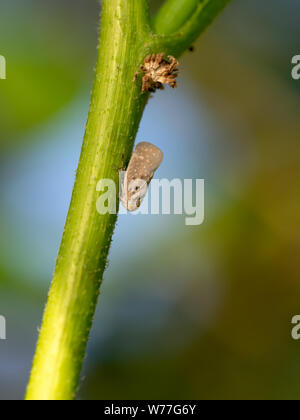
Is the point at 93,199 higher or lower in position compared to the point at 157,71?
lower

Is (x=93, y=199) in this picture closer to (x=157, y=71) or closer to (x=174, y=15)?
(x=157, y=71)

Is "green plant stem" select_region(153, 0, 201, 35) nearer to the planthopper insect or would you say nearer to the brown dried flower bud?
the brown dried flower bud

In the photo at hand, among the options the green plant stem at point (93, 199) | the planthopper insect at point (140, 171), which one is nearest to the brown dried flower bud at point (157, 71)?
the green plant stem at point (93, 199)

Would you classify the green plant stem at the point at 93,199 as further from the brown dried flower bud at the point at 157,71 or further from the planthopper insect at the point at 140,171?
the planthopper insect at the point at 140,171

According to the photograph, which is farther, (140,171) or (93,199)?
(140,171)

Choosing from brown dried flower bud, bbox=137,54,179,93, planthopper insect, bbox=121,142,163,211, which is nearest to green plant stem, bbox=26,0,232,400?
brown dried flower bud, bbox=137,54,179,93

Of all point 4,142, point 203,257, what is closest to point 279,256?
point 203,257

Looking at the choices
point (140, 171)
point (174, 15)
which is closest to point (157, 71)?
point (174, 15)
